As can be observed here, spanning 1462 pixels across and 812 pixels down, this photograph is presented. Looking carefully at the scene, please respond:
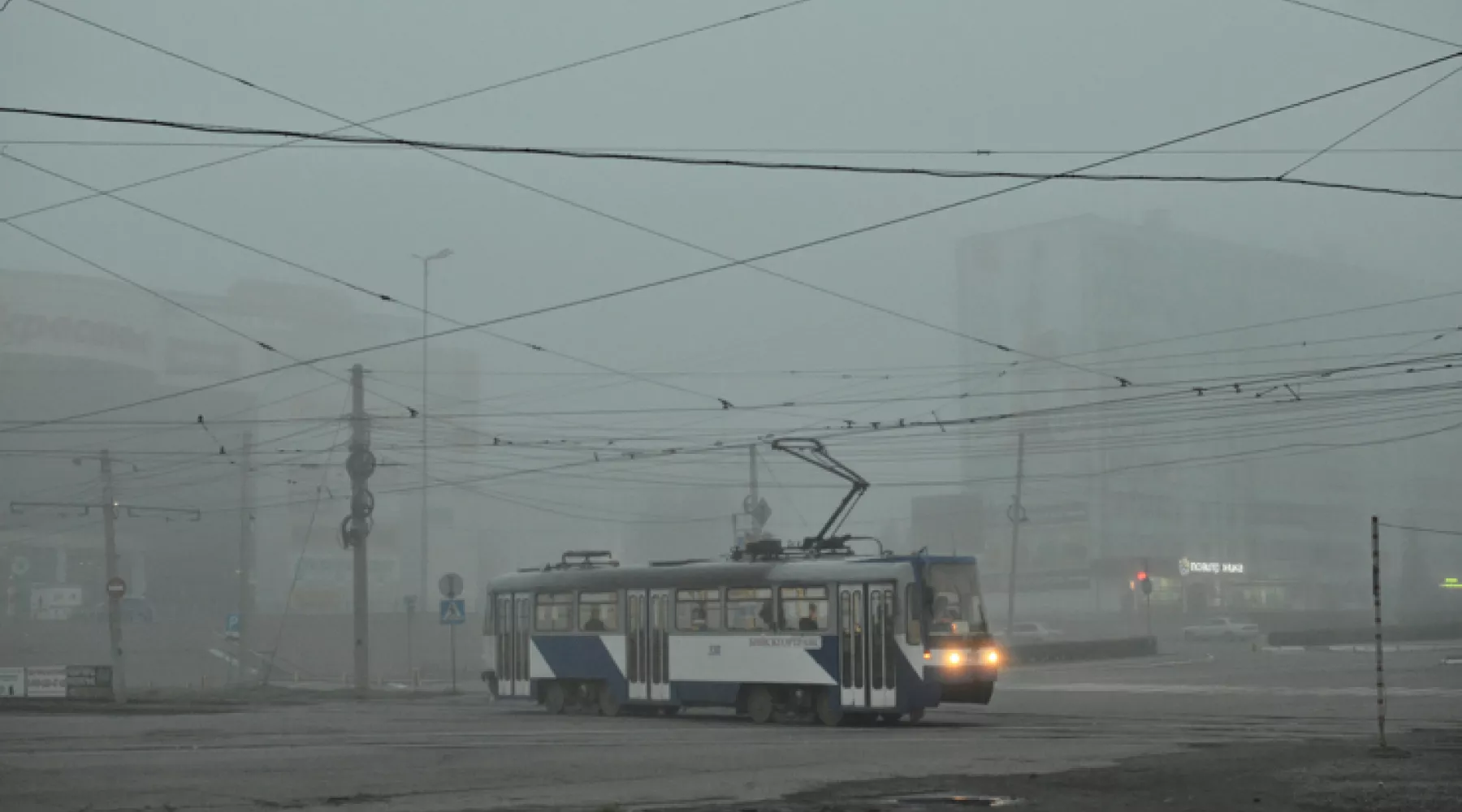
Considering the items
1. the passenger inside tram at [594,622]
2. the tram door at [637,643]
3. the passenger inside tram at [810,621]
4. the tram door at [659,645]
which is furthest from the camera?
the passenger inside tram at [594,622]

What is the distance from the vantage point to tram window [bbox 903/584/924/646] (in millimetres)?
25281

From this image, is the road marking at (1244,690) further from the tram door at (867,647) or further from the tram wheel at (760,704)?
the tram wheel at (760,704)

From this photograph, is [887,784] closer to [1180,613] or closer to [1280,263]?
[1180,613]

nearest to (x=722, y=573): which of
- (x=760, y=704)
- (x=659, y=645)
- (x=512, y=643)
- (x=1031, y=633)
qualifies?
(x=659, y=645)

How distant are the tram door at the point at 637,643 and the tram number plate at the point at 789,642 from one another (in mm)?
2871

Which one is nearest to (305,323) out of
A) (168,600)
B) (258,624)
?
(168,600)

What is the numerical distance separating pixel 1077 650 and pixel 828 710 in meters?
29.2

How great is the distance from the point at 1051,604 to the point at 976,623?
271 feet

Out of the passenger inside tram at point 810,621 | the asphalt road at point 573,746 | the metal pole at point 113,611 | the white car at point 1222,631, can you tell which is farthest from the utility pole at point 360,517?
the white car at point 1222,631

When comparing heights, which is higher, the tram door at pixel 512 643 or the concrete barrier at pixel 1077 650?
the tram door at pixel 512 643

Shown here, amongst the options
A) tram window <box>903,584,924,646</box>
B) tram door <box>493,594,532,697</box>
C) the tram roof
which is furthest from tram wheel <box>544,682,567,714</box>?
tram window <box>903,584,924,646</box>

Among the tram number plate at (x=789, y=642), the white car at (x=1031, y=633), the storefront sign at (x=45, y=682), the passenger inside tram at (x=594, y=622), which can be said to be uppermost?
the passenger inside tram at (x=594, y=622)

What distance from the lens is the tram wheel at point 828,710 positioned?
26.0m

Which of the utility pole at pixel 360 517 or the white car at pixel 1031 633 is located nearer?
the utility pole at pixel 360 517
